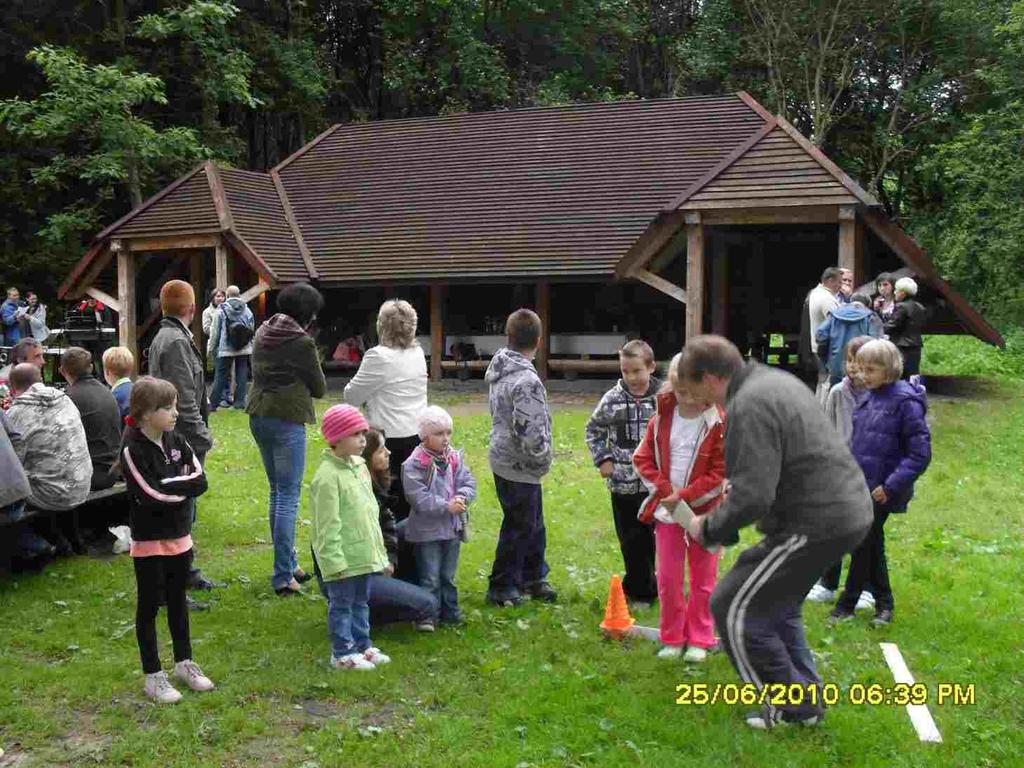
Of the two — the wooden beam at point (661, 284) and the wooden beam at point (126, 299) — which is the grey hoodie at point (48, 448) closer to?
the wooden beam at point (661, 284)

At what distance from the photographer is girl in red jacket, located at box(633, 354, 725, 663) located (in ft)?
18.4

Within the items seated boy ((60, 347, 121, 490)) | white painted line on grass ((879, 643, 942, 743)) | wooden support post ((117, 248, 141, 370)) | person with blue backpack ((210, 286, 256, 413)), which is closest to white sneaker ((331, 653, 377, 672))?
white painted line on grass ((879, 643, 942, 743))

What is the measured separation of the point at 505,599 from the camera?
22.9ft

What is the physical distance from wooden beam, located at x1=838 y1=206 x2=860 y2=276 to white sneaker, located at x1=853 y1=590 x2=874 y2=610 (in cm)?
1103

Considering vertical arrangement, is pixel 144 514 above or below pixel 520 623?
above

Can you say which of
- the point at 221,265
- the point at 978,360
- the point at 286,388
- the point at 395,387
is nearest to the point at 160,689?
the point at 286,388

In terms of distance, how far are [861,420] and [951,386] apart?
15.1m

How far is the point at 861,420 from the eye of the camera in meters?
6.51

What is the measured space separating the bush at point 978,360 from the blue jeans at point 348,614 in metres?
20.4

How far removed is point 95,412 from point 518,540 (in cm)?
349

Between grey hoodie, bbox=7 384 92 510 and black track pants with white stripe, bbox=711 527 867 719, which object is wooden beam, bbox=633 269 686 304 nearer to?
grey hoodie, bbox=7 384 92 510

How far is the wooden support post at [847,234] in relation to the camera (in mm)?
17125

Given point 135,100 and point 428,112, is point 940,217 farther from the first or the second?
point 135,100

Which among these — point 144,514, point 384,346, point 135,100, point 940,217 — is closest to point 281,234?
point 135,100
